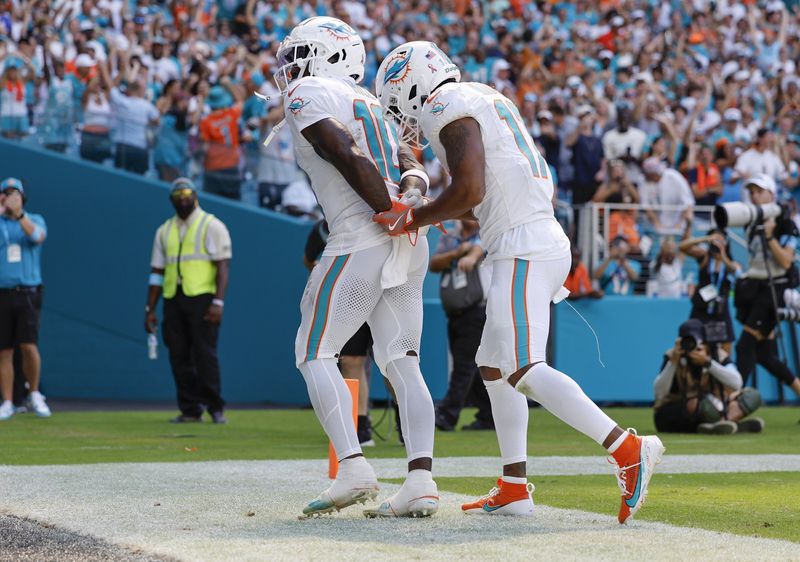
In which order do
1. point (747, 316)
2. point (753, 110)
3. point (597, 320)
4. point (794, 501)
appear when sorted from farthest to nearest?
point (753, 110)
point (597, 320)
point (747, 316)
point (794, 501)

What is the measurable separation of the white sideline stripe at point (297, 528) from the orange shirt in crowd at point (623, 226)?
9.16 meters

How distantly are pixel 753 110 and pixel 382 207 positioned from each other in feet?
55.6

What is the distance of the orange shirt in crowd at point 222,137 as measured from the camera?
52.9ft

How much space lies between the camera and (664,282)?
1638 centimetres

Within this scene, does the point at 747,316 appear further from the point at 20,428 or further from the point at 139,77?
the point at 139,77

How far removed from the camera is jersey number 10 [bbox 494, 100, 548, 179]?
19.3 ft

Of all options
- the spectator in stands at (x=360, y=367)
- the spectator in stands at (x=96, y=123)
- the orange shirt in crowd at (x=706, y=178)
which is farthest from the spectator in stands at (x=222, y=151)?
the orange shirt in crowd at (x=706, y=178)

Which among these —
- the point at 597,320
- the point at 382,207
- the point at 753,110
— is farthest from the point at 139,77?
the point at 382,207

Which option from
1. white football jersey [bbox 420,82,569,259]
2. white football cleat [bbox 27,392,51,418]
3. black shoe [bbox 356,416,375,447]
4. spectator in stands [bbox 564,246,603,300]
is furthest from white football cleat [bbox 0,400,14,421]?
white football jersey [bbox 420,82,569,259]

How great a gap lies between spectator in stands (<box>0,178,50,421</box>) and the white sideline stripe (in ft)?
18.9

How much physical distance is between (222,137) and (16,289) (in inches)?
179

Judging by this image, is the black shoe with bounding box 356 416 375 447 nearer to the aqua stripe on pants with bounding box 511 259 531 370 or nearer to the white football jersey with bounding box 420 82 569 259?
the white football jersey with bounding box 420 82 569 259

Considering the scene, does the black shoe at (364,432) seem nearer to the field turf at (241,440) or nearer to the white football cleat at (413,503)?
the field turf at (241,440)

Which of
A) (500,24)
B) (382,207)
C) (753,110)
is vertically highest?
(500,24)
